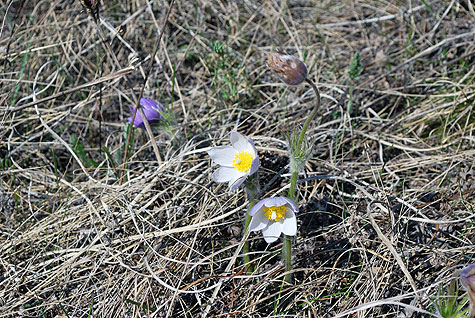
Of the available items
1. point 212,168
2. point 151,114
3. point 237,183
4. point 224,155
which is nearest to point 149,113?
point 151,114

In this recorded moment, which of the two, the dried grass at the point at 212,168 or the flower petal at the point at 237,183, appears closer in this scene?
the flower petal at the point at 237,183

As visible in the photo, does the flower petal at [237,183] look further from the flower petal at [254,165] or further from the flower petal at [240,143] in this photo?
the flower petal at [240,143]

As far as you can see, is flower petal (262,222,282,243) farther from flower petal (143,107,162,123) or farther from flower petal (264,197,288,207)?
flower petal (143,107,162,123)

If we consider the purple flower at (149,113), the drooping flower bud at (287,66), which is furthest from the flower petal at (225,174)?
the purple flower at (149,113)

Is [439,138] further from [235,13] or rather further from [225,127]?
[235,13]

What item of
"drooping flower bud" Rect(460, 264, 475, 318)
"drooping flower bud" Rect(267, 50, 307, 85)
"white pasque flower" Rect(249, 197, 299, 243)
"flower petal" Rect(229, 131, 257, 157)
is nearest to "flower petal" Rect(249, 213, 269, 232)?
"white pasque flower" Rect(249, 197, 299, 243)

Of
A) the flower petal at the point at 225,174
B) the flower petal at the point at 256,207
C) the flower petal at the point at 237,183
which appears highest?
the flower petal at the point at 237,183

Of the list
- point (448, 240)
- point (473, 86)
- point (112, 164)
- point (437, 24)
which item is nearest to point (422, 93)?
point (473, 86)
